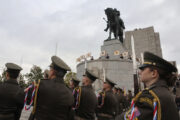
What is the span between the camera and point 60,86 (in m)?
2.42

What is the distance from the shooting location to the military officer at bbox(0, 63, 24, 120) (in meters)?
2.60

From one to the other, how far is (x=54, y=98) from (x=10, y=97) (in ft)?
3.29

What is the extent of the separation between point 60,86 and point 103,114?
2.34 meters

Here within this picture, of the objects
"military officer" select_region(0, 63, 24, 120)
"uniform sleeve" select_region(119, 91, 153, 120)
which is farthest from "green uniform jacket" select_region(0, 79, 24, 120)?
"uniform sleeve" select_region(119, 91, 153, 120)

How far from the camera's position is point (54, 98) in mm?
2242

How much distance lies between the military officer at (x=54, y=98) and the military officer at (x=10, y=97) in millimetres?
563

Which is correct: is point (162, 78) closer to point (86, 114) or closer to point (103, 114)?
point (86, 114)

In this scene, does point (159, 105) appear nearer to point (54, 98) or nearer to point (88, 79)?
point (54, 98)

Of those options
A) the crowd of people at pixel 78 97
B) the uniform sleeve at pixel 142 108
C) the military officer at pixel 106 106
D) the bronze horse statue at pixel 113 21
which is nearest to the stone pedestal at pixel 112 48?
the bronze horse statue at pixel 113 21

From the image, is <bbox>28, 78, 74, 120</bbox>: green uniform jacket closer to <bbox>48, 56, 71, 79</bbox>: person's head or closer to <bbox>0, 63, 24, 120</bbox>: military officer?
<bbox>48, 56, 71, 79</bbox>: person's head

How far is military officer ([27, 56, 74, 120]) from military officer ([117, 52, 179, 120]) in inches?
42.8

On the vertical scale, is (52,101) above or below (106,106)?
above

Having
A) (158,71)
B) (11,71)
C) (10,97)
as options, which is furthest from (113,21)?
(158,71)

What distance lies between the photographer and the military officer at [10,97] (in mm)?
2596
